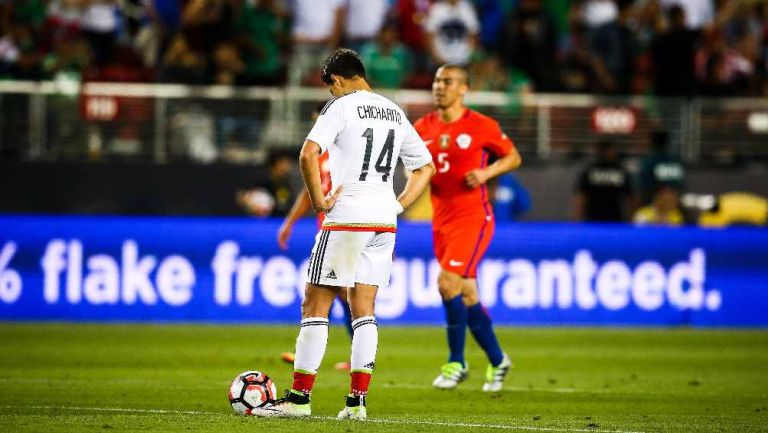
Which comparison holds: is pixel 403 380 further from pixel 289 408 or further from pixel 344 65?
pixel 344 65

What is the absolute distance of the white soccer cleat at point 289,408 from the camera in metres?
8.91

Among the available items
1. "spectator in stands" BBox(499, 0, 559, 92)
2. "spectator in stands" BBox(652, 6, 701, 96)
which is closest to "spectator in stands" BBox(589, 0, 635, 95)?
"spectator in stands" BBox(652, 6, 701, 96)

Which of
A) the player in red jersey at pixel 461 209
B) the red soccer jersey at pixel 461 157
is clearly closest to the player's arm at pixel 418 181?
the player in red jersey at pixel 461 209

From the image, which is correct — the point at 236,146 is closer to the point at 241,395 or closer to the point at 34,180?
the point at 34,180

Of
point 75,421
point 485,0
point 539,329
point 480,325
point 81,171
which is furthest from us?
point 485,0

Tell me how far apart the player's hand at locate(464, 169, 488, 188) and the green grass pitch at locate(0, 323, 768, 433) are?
1.61 m

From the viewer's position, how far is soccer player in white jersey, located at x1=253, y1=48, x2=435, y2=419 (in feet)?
28.9

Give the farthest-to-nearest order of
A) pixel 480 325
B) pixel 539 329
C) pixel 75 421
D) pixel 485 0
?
pixel 485 0
pixel 539 329
pixel 480 325
pixel 75 421

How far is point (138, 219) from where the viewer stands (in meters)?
17.6

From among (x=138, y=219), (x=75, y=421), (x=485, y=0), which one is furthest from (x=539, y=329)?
(x=75, y=421)

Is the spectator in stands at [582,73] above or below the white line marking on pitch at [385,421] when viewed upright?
above

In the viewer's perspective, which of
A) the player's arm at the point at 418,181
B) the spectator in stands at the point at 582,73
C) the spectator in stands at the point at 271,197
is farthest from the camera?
the spectator in stands at the point at 582,73

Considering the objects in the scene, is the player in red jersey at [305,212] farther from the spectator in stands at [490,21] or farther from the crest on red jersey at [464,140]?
the spectator in stands at [490,21]

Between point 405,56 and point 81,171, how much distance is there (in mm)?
4847
